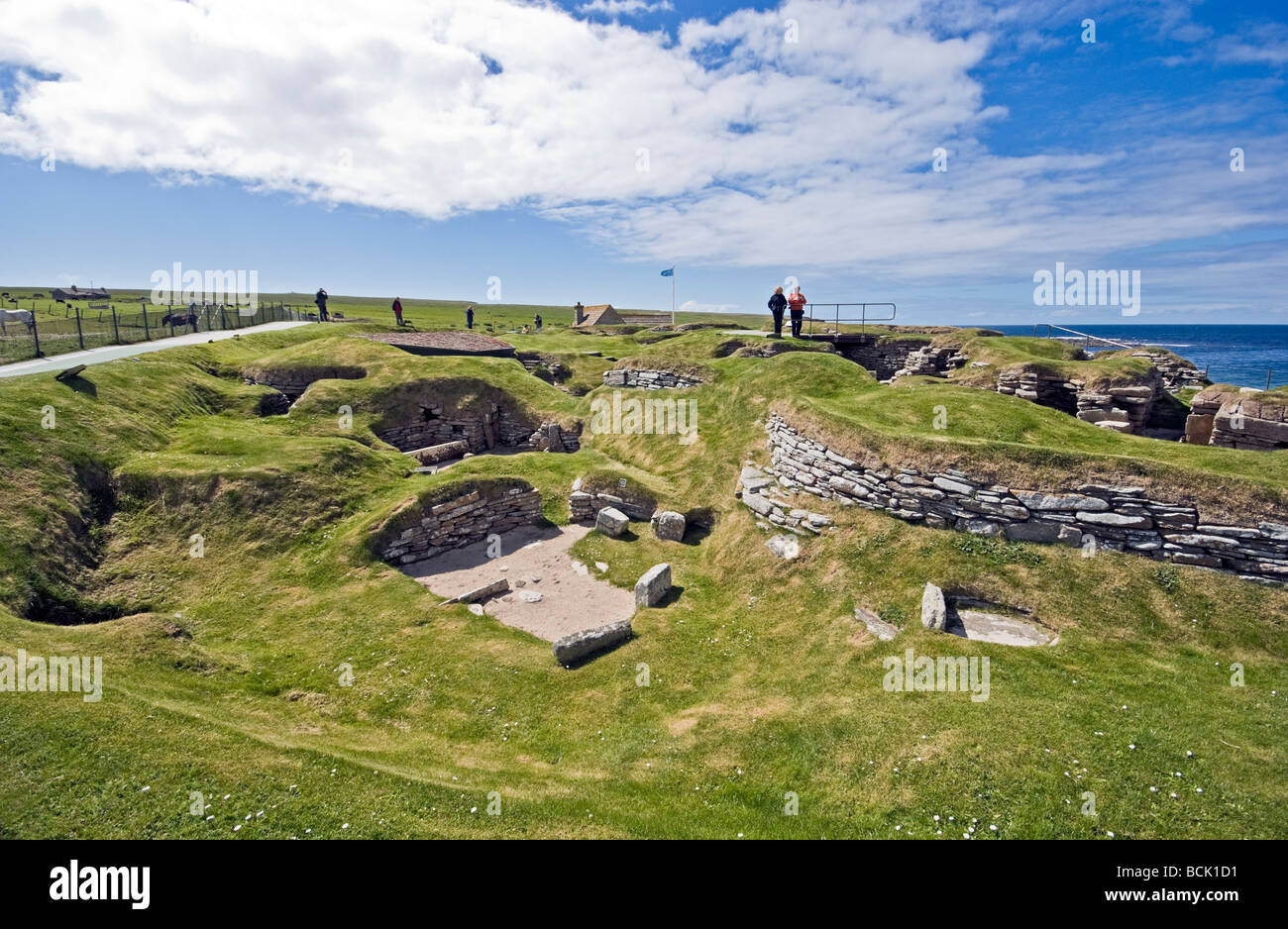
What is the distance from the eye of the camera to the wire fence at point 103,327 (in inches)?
1062

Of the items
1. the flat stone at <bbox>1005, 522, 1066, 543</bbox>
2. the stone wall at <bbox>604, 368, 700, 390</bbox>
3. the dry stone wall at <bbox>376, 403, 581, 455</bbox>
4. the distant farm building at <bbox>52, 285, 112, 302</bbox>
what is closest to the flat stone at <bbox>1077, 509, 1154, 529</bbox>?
the flat stone at <bbox>1005, 522, 1066, 543</bbox>

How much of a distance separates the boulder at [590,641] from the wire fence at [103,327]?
3081 centimetres

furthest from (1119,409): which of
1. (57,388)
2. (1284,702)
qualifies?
(57,388)

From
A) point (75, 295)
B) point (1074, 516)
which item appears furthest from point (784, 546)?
point (75, 295)

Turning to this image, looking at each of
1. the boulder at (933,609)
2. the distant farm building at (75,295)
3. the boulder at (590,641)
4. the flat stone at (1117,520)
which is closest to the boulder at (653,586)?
the boulder at (590,641)

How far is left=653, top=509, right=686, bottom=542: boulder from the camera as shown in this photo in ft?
61.4

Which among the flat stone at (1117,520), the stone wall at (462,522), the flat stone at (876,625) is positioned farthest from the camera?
the stone wall at (462,522)

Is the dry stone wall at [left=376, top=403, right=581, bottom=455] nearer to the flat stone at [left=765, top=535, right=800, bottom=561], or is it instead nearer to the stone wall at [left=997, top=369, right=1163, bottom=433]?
the flat stone at [left=765, top=535, right=800, bottom=561]

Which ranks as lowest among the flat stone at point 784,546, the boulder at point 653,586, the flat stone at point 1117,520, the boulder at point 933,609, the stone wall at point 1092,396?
the boulder at point 653,586

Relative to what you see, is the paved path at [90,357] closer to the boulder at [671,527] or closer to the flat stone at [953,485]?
the boulder at [671,527]

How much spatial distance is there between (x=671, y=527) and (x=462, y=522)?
7.26 meters

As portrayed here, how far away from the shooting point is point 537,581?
16.8 metres

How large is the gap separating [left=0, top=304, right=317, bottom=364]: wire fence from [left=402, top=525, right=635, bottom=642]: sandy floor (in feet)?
82.5
